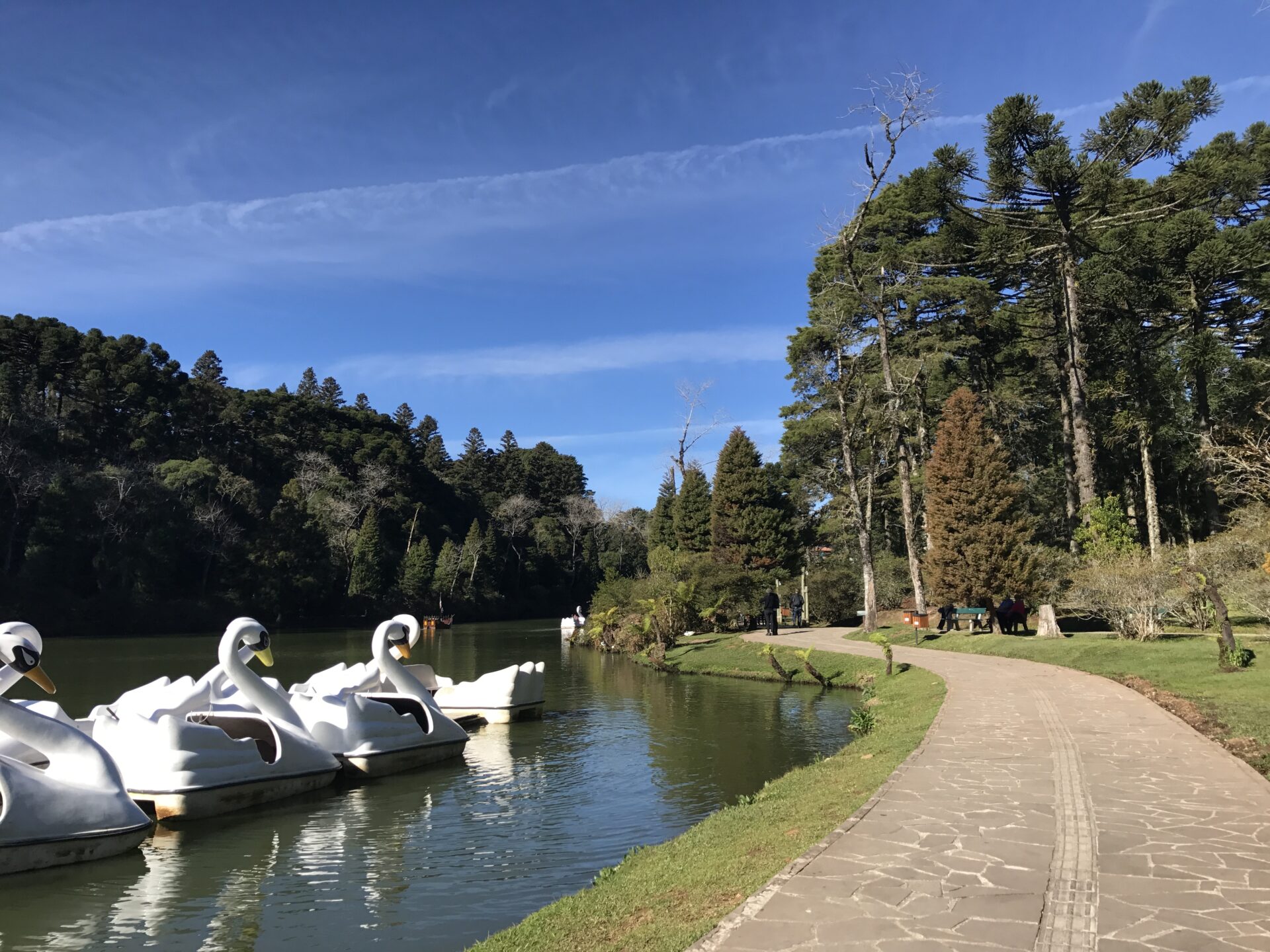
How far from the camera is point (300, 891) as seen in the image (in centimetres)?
761

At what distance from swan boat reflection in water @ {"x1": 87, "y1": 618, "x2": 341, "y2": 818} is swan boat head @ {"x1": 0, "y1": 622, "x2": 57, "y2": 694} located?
6.20 ft

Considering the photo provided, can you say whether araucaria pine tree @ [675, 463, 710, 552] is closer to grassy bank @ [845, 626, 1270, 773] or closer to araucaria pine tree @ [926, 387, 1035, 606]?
araucaria pine tree @ [926, 387, 1035, 606]

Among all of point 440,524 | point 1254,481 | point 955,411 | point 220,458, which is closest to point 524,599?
point 440,524

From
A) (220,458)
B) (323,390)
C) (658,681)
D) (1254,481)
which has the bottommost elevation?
(658,681)

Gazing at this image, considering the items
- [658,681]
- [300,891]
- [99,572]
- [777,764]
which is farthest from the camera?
[99,572]

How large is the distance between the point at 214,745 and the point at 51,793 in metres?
2.30

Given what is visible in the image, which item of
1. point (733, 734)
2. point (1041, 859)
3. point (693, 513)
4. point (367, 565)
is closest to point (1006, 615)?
point (733, 734)

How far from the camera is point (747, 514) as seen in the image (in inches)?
1713

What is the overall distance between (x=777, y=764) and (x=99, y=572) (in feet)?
151

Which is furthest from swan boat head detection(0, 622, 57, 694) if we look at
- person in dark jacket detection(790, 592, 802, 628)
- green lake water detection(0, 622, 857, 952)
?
person in dark jacket detection(790, 592, 802, 628)

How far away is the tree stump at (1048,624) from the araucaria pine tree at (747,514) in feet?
65.1

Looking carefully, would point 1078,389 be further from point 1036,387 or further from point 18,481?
point 18,481

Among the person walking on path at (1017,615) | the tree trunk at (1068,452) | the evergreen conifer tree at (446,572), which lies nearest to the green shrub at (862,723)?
the person walking on path at (1017,615)

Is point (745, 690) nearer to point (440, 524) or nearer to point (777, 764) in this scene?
point (777, 764)
